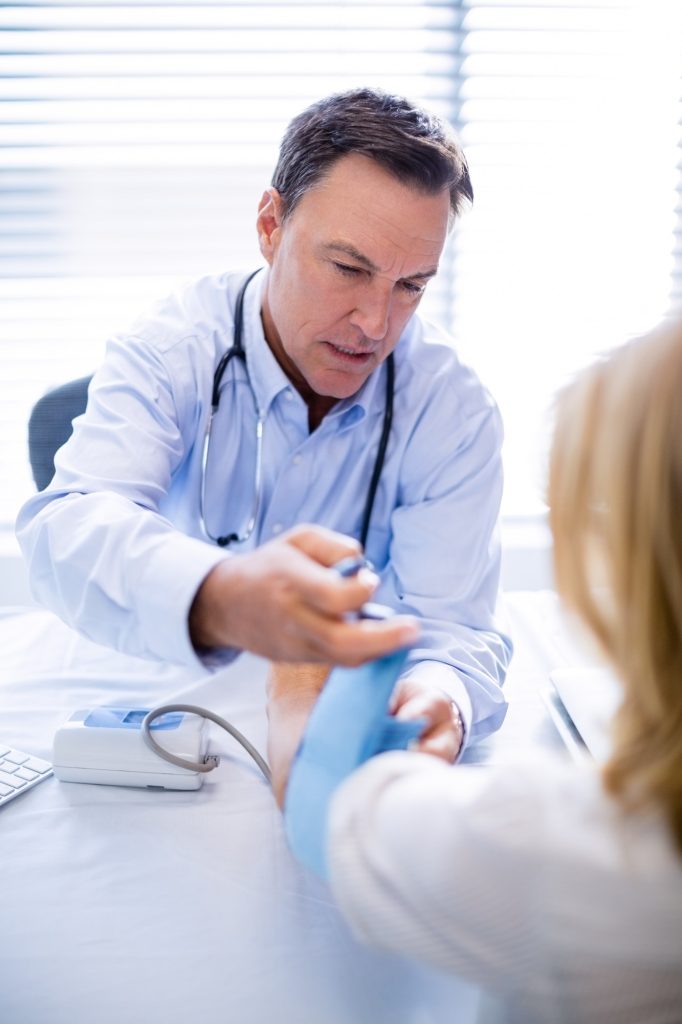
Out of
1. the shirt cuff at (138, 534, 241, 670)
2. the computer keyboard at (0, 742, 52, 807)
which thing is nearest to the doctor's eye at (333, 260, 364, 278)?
the shirt cuff at (138, 534, 241, 670)

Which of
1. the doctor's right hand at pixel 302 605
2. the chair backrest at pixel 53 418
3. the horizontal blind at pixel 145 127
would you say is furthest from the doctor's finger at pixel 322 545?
the horizontal blind at pixel 145 127

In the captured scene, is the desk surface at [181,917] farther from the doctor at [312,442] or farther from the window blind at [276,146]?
the window blind at [276,146]

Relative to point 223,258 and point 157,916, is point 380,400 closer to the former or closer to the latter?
point 157,916

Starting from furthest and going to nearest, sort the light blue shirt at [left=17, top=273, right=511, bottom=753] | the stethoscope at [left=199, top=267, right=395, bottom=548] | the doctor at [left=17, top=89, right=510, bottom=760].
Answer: the stethoscope at [left=199, top=267, right=395, bottom=548] → the light blue shirt at [left=17, top=273, right=511, bottom=753] → the doctor at [left=17, top=89, right=510, bottom=760]

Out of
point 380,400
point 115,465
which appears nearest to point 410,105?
point 380,400

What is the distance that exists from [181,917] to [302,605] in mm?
321

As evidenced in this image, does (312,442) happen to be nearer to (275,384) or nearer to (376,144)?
(275,384)

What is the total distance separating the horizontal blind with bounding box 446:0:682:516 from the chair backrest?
111 cm

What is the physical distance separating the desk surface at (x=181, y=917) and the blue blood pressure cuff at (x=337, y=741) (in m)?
0.09

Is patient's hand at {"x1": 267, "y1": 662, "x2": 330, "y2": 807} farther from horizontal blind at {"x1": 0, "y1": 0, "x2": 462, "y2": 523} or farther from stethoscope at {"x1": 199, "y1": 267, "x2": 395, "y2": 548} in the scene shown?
horizontal blind at {"x1": 0, "y1": 0, "x2": 462, "y2": 523}

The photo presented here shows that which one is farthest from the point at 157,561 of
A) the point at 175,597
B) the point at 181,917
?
the point at 181,917

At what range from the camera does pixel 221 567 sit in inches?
32.7

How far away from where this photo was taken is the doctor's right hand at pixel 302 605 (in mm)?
667

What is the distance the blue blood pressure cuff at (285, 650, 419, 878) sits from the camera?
69cm
